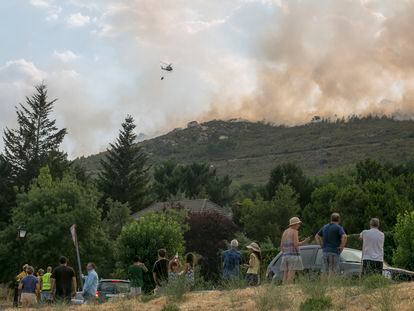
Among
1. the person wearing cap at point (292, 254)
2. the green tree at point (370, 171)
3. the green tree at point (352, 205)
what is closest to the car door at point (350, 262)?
the person wearing cap at point (292, 254)

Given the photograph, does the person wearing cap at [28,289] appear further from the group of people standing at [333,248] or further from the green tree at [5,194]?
the green tree at [5,194]

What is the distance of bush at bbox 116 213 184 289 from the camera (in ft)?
130

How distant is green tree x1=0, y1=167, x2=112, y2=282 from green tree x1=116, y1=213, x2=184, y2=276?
102 cm

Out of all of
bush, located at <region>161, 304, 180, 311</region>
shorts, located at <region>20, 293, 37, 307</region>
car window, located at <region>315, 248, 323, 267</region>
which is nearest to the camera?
bush, located at <region>161, 304, 180, 311</region>

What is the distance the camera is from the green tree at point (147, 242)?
130ft

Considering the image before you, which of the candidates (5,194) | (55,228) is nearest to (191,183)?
(5,194)

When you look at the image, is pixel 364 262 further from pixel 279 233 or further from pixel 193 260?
pixel 279 233

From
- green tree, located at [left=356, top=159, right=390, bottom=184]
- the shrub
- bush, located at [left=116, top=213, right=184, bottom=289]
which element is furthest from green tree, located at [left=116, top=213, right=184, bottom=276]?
green tree, located at [left=356, top=159, right=390, bottom=184]

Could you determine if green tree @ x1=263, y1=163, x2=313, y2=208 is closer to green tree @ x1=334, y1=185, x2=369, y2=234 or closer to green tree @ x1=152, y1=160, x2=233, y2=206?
green tree @ x1=152, y1=160, x2=233, y2=206

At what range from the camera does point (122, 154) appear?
7875 centimetres

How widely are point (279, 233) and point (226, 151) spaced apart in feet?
265

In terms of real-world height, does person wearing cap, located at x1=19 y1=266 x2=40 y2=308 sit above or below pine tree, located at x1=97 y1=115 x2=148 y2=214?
below

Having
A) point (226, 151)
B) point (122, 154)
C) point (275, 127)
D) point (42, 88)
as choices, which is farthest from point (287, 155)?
point (42, 88)

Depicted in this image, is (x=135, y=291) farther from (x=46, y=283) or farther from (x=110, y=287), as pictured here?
(x=110, y=287)
